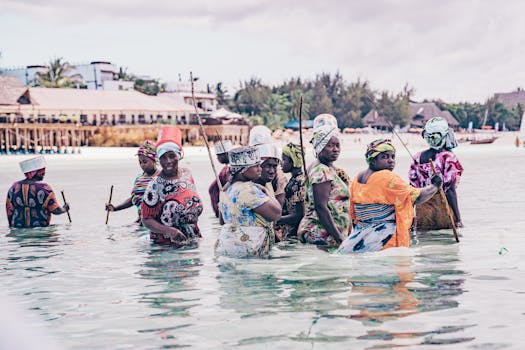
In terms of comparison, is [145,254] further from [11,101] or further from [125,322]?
[11,101]

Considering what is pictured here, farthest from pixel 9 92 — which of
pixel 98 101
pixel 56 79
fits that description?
pixel 56 79

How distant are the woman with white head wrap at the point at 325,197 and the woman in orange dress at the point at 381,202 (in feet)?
0.86

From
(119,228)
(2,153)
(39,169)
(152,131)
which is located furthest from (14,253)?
(152,131)

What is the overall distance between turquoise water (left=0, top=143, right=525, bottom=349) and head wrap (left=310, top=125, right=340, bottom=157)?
1.06 m

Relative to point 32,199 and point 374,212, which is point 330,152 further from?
point 32,199

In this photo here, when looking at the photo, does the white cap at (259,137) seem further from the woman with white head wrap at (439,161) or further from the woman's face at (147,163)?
the woman with white head wrap at (439,161)

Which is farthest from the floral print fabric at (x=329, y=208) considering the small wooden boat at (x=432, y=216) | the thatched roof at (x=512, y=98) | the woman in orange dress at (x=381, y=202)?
the thatched roof at (x=512, y=98)

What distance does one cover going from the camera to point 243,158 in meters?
5.67

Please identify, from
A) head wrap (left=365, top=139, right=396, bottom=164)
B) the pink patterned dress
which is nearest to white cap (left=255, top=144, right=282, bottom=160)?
head wrap (left=365, top=139, right=396, bottom=164)

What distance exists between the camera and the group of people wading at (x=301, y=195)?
574 centimetres

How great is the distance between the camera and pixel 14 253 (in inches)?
310

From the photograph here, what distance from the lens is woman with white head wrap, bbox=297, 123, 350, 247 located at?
20.1 ft

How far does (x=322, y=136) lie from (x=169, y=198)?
1650 mm

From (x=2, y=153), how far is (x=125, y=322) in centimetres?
4477
